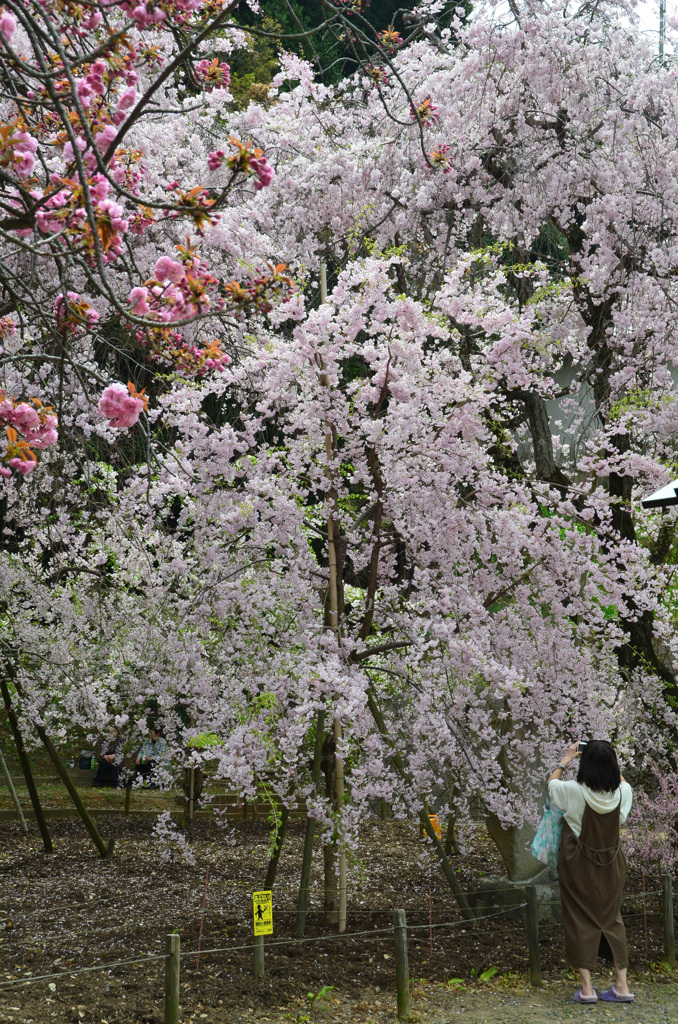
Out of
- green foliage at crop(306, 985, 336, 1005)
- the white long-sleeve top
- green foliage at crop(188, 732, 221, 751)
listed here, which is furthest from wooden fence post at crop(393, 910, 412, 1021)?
green foliage at crop(188, 732, 221, 751)

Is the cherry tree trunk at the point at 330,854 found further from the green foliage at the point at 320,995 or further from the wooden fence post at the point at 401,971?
the wooden fence post at the point at 401,971

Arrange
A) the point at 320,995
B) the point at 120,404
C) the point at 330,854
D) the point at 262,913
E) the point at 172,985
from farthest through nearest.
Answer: the point at 330,854
the point at 320,995
the point at 262,913
the point at 172,985
the point at 120,404

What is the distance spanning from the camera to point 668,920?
6055 mm

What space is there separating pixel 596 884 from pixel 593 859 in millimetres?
140

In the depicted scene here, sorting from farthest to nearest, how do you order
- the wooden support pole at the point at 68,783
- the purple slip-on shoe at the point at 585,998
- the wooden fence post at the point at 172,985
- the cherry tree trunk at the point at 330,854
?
the wooden support pole at the point at 68,783
the cherry tree trunk at the point at 330,854
the purple slip-on shoe at the point at 585,998
the wooden fence post at the point at 172,985

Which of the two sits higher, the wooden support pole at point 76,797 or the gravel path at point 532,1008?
the wooden support pole at point 76,797

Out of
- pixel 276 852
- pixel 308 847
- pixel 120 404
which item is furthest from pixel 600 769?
pixel 120 404

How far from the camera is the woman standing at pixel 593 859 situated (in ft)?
16.8

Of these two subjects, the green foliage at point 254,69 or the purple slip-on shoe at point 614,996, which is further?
the green foliage at point 254,69

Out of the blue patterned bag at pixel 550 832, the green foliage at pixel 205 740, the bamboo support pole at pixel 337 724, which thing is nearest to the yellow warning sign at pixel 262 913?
the bamboo support pole at pixel 337 724

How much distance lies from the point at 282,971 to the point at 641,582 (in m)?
3.32

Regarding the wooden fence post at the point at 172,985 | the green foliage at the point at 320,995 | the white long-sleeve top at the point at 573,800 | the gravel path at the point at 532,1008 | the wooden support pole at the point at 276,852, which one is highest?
the white long-sleeve top at the point at 573,800

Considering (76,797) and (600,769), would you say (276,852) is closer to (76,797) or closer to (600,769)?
(600,769)

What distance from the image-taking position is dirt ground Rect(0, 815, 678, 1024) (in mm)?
4730
